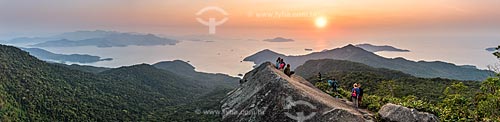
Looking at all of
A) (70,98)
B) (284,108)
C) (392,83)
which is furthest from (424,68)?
(284,108)

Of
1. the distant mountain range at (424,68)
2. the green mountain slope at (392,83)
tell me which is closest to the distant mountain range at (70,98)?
the green mountain slope at (392,83)

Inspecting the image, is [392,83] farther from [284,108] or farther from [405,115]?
[284,108]

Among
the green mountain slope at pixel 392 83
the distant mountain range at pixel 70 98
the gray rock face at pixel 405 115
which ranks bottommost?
the distant mountain range at pixel 70 98

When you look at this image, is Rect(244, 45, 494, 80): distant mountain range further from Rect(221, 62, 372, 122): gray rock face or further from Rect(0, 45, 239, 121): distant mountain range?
Rect(221, 62, 372, 122): gray rock face

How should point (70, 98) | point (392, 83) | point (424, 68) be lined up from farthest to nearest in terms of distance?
point (424, 68) < point (70, 98) < point (392, 83)

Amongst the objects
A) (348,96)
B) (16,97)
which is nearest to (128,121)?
(16,97)

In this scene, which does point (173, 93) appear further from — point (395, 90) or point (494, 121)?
point (494, 121)

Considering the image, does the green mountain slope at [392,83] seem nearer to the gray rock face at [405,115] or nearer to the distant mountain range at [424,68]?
the gray rock face at [405,115]

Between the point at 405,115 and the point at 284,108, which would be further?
the point at 284,108

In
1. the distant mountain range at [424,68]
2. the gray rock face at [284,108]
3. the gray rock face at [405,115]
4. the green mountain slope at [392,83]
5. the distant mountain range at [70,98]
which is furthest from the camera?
the distant mountain range at [424,68]

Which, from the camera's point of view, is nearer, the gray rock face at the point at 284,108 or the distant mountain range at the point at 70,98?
the gray rock face at the point at 284,108

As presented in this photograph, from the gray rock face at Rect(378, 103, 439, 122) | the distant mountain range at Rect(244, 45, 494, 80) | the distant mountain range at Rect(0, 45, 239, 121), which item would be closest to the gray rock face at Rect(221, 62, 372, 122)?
the gray rock face at Rect(378, 103, 439, 122)
